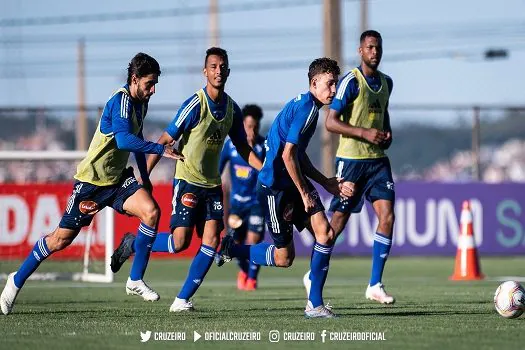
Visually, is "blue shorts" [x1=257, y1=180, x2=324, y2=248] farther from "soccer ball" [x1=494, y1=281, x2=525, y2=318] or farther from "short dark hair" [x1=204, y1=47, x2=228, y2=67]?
"soccer ball" [x1=494, y1=281, x2=525, y2=318]

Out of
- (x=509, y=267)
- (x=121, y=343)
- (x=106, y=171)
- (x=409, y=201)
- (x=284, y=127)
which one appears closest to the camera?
(x=121, y=343)

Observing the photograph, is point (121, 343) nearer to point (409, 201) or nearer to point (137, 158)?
point (137, 158)

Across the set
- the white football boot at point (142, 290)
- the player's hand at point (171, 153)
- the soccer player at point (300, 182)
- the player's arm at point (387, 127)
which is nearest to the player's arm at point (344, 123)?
the player's arm at point (387, 127)

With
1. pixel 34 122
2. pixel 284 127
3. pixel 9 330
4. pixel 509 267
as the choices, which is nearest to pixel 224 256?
pixel 284 127

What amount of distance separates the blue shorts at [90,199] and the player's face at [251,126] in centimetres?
402

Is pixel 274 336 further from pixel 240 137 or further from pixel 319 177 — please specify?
pixel 240 137

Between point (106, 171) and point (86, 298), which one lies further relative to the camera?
point (86, 298)

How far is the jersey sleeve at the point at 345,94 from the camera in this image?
508 inches

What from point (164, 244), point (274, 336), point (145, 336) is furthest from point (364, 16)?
point (145, 336)

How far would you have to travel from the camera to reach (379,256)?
12977 mm

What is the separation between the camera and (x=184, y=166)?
39.1 feet

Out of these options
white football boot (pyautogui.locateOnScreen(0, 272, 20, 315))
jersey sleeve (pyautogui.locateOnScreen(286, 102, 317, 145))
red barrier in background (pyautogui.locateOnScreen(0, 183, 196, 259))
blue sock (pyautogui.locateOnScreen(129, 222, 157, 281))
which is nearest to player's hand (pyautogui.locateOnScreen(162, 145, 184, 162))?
jersey sleeve (pyautogui.locateOnScreen(286, 102, 317, 145))

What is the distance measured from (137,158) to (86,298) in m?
2.41

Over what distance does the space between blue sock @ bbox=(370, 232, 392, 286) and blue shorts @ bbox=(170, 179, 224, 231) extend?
6.18ft
